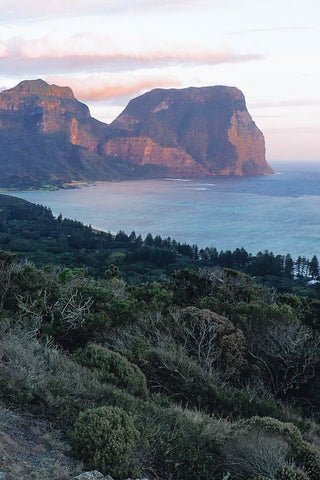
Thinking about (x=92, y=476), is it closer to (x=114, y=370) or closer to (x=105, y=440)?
(x=105, y=440)

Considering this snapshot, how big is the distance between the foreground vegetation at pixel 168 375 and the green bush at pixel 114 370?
0.8 inches

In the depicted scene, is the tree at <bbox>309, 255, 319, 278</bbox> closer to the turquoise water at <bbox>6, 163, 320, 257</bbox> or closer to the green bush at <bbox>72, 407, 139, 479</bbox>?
the turquoise water at <bbox>6, 163, 320, 257</bbox>

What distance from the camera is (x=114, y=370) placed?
790cm

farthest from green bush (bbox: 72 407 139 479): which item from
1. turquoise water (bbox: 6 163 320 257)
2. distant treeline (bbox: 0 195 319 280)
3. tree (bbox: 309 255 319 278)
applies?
turquoise water (bbox: 6 163 320 257)

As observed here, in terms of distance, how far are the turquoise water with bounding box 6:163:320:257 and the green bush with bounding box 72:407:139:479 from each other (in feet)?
179

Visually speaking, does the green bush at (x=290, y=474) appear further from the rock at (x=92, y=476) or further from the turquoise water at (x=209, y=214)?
the turquoise water at (x=209, y=214)

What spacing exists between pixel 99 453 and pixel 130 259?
45.1 meters

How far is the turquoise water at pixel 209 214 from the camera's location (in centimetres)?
6791

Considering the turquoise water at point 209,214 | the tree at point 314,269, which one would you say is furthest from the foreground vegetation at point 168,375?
the turquoise water at point 209,214

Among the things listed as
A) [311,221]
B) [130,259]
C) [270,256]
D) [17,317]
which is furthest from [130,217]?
[17,317]

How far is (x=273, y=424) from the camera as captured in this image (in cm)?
604

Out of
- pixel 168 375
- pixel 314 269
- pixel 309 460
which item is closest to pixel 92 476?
pixel 309 460

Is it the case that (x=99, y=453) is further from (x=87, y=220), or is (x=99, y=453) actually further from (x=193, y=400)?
(x=87, y=220)

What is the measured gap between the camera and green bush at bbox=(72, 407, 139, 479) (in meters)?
4.95
